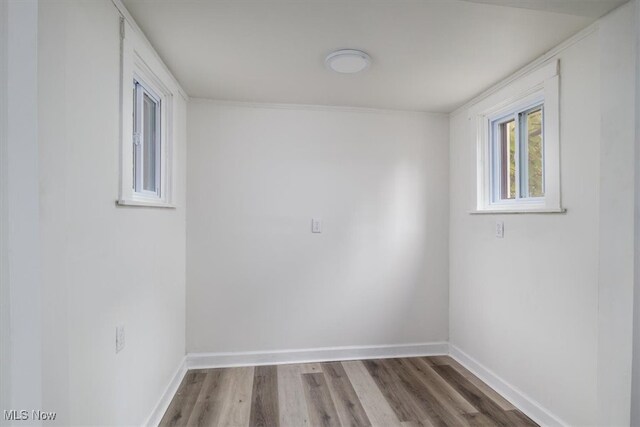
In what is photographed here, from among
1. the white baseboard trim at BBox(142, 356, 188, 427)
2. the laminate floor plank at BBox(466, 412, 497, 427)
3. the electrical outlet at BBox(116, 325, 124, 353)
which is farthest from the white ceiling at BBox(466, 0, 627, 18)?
the white baseboard trim at BBox(142, 356, 188, 427)

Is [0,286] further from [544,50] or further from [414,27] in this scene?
[544,50]

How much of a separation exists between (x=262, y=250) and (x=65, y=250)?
1630mm

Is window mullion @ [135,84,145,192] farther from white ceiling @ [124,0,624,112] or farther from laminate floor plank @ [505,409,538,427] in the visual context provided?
laminate floor plank @ [505,409,538,427]

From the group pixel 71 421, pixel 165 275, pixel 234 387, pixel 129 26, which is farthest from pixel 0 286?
pixel 234 387

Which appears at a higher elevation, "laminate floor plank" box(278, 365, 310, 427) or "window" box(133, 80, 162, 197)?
"window" box(133, 80, 162, 197)

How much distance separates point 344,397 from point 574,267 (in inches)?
63.1

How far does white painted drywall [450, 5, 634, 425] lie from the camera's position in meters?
1.30

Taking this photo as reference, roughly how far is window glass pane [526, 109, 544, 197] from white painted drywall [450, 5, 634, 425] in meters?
0.23

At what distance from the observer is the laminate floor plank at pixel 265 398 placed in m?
1.88

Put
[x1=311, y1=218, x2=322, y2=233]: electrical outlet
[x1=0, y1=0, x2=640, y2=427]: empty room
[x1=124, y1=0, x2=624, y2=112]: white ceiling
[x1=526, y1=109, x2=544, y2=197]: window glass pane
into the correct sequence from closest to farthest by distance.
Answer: [x1=0, y1=0, x2=640, y2=427]: empty room
[x1=124, y1=0, x2=624, y2=112]: white ceiling
[x1=526, y1=109, x2=544, y2=197]: window glass pane
[x1=311, y1=218, x2=322, y2=233]: electrical outlet

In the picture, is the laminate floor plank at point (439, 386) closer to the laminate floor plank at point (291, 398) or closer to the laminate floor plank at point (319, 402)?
the laminate floor plank at point (319, 402)

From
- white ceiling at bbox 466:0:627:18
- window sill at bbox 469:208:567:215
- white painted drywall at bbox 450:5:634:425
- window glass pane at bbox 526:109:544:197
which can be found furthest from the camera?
window glass pane at bbox 526:109:544:197

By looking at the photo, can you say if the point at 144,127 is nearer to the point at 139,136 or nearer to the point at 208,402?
the point at 139,136

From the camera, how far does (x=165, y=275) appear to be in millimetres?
2033
